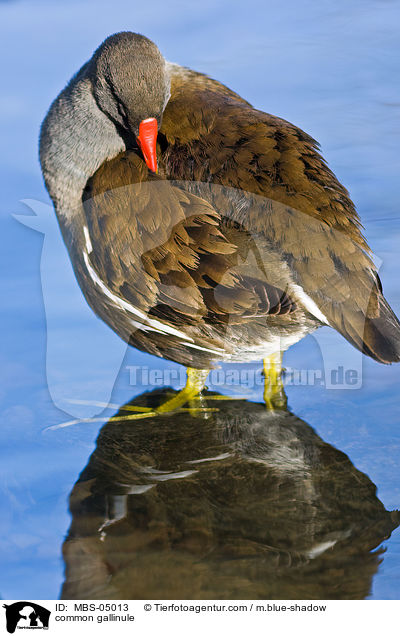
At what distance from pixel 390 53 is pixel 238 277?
443cm

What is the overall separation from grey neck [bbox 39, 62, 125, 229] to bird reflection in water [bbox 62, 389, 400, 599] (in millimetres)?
1109

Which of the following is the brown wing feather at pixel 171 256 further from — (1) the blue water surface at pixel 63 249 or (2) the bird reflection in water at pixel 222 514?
(1) the blue water surface at pixel 63 249

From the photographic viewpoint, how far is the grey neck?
3.98 metres

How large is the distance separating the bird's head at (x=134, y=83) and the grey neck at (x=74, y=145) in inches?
4.3

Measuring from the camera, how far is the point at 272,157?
144 inches

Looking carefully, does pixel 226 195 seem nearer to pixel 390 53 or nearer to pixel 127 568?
pixel 127 568

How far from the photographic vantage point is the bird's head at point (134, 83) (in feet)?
12.3

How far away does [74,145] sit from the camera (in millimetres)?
4055

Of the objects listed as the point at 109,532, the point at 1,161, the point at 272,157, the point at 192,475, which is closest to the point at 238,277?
the point at 272,157
